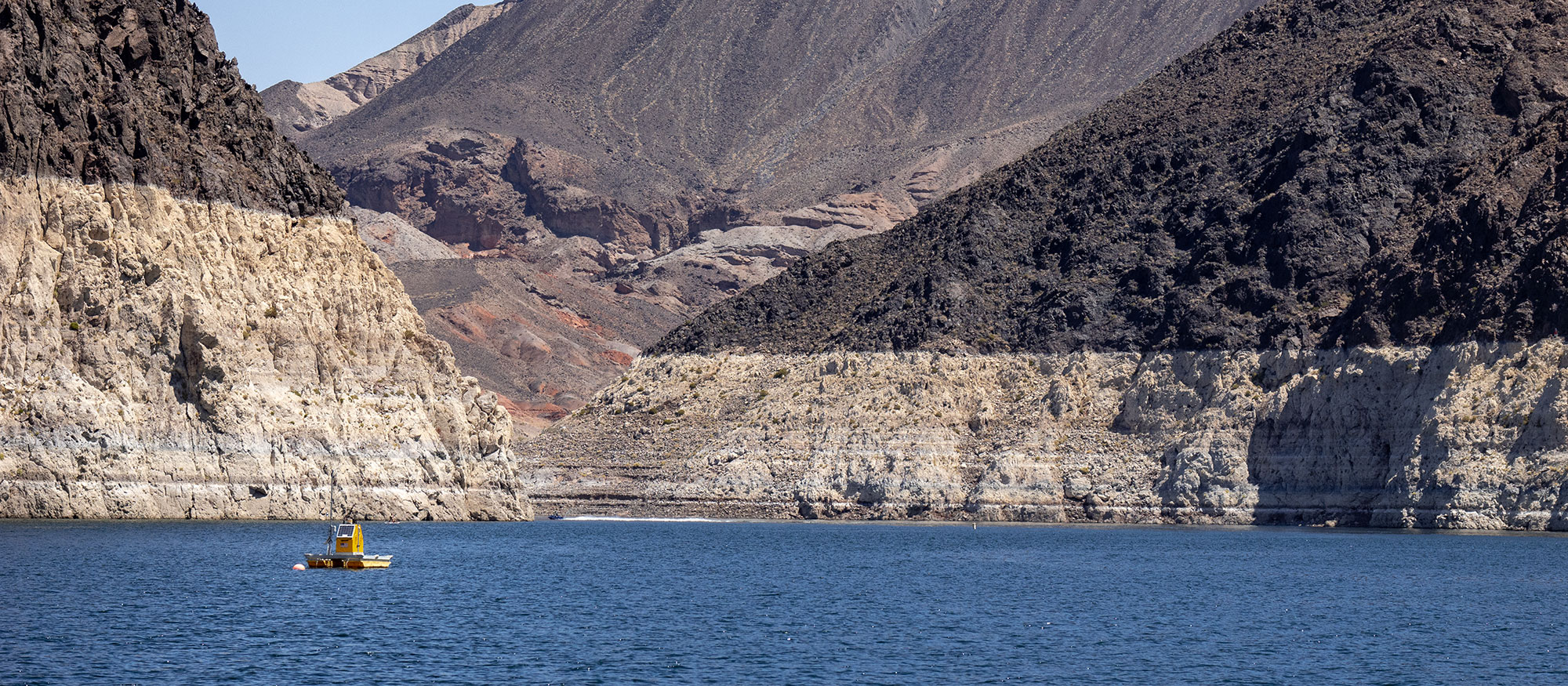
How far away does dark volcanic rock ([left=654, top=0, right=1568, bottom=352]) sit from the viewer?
12225 centimetres

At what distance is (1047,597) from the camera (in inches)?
2699

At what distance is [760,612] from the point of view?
6272 cm

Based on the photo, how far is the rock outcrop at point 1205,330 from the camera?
372 feet

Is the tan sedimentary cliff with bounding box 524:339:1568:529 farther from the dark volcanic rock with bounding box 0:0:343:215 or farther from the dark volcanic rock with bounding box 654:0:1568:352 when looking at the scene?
the dark volcanic rock with bounding box 0:0:343:215

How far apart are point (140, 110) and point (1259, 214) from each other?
77770 mm

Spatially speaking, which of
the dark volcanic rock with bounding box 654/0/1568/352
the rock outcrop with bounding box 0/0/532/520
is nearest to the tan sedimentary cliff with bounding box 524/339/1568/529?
the dark volcanic rock with bounding box 654/0/1568/352

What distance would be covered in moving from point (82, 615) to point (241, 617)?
14.1 feet

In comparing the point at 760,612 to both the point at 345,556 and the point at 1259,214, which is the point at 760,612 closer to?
the point at 345,556

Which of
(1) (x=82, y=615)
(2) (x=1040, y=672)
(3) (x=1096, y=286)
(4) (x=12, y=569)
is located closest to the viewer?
(2) (x=1040, y=672)

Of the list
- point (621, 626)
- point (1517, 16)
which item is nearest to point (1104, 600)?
point (621, 626)

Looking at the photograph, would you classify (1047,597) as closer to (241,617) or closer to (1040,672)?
(1040,672)

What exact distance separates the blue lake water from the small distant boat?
987 mm

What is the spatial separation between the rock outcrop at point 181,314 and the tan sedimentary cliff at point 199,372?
92mm

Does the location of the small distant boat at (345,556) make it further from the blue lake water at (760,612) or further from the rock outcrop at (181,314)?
the rock outcrop at (181,314)
